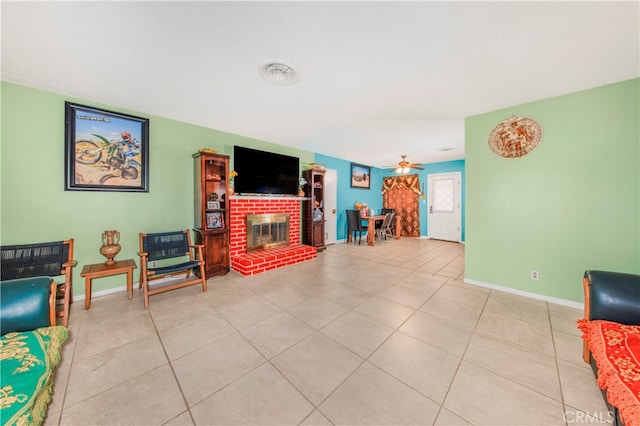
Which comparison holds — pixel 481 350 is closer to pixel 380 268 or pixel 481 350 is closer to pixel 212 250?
pixel 380 268

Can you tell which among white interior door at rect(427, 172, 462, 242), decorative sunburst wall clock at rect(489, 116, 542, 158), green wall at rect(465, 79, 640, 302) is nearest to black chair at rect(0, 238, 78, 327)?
green wall at rect(465, 79, 640, 302)

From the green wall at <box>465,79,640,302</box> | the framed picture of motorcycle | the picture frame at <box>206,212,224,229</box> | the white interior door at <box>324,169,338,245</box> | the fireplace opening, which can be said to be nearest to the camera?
the green wall at <box>465,79,640,302</box>

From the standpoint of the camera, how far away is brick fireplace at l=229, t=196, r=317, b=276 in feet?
11.5

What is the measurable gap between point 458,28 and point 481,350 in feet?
7.75

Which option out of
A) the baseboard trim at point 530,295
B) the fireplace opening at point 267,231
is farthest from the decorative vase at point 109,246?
the baseboard trim at point 530,295

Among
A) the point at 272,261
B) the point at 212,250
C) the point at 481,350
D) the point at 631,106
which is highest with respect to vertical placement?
the point at 631,106

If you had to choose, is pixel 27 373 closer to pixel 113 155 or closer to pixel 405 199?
pixel 113 155

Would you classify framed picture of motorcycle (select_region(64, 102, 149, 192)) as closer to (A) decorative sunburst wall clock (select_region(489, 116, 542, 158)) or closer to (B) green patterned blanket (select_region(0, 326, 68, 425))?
(B) green patterned blanket (select_region(0, 326, 68, 425))

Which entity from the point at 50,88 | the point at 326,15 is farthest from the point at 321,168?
the point at 50,88

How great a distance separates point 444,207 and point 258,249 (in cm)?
545

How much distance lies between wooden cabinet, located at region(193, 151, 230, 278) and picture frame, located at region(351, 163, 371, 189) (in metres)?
3.84

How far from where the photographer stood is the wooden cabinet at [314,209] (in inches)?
192

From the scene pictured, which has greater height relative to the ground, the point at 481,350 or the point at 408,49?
the point at 408,49

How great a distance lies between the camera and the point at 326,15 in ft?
4.66
